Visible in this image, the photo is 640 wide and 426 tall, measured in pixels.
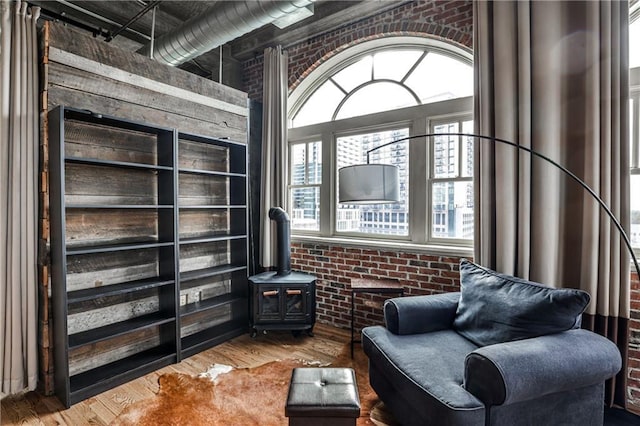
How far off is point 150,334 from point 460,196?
10.1ft

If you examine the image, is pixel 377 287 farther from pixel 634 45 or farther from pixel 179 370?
pixel 634 45

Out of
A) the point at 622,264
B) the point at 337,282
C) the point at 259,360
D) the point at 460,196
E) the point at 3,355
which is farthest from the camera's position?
the point at 337,282

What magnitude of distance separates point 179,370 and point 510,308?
252 centimetres

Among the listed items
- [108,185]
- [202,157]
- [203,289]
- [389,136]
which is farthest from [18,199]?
[389,136]

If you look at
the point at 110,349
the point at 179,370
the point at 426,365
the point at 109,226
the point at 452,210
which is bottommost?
the point at 179,370

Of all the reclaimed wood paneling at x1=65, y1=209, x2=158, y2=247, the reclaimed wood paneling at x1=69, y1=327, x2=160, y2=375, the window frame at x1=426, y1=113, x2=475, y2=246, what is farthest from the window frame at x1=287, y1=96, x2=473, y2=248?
the reclaimed wood paneling at x1=69, y1=327, x2=160, y2=375

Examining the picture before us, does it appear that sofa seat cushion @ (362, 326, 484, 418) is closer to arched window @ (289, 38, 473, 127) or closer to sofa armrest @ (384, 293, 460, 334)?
sofa armrest @ (384, 293, 460, 334)

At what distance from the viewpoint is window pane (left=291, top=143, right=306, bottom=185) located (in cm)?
419

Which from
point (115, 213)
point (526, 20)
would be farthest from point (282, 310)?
point (526, 20)

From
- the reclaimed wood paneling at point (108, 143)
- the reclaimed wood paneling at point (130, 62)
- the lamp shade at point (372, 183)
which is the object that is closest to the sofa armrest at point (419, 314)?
the lamp shade at point (372, 183)

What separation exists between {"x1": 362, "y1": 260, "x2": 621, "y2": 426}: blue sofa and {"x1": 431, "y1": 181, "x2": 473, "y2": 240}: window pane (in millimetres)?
857

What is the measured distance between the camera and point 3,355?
7.83 feet

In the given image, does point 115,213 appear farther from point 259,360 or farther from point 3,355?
point 259,360

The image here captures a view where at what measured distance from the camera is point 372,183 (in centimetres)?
214
